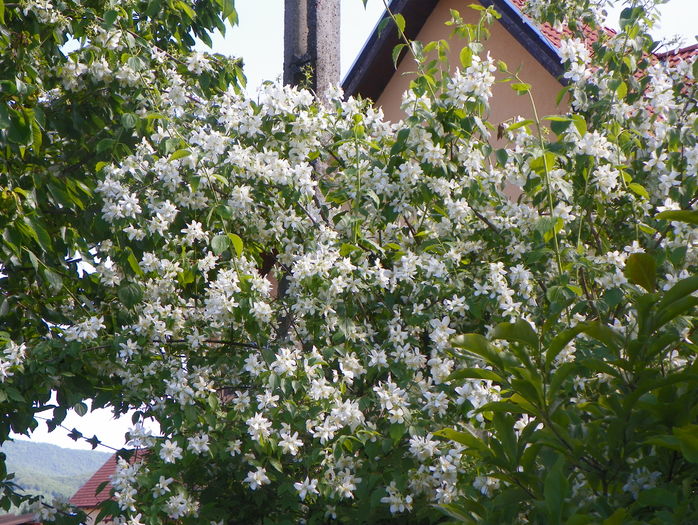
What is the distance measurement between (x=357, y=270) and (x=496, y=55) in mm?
5617

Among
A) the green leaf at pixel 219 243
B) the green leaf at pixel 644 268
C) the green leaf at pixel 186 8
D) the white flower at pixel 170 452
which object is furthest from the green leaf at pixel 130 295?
the green leaf at pixel 644 268

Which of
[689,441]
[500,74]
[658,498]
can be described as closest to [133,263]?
[658,498]

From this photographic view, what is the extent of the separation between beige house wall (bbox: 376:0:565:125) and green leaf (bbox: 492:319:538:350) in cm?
551

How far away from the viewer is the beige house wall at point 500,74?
7.92 m

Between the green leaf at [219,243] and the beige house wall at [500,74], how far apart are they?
3.79 meters

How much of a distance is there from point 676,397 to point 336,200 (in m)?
2.41

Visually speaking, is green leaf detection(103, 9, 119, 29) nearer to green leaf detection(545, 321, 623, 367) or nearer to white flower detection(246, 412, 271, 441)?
white flower detection(246, 412, 271, 441)

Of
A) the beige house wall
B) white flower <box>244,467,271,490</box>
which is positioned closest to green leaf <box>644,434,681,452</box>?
white flower <box>244,467,271,490</box>

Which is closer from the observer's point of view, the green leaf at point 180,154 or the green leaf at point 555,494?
the green leaf at point 555,494

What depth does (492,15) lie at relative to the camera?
13.6ft

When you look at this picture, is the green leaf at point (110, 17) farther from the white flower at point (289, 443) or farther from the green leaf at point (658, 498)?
the green leaf at point (658, 498)

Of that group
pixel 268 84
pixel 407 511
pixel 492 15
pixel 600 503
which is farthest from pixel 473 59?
pixel 600 503

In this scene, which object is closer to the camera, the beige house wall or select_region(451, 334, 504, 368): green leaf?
select_region(451, 334, 504, 368): green leaf

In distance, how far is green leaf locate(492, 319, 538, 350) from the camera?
5.60 feet
